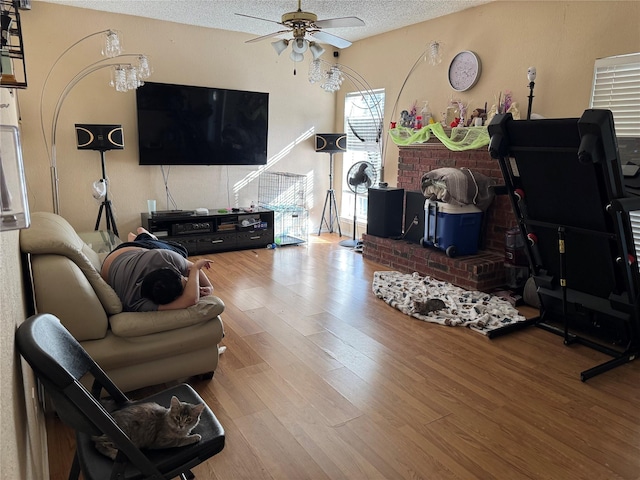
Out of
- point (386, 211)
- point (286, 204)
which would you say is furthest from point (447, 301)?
point (286, 204)

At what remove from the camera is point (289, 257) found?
5.48 meters

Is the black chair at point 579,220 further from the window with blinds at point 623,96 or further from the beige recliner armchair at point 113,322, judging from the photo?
the beige recliner armchair at point 113,322

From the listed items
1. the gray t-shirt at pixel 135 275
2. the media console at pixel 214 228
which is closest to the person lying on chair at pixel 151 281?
the gray t-shirt at pixel 135 275

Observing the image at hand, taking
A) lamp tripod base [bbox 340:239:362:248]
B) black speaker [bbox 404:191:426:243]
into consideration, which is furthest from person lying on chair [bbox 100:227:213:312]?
lamp tripod base [bbox 340:239:362:248]

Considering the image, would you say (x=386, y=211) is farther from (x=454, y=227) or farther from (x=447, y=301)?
(x=447, y=301)

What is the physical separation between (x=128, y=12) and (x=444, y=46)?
355 centimetres

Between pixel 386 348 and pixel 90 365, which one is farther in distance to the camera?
pixel 386 348

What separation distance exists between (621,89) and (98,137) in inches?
190

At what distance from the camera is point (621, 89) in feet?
11.6

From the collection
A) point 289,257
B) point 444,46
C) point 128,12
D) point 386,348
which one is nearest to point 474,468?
point 386,348

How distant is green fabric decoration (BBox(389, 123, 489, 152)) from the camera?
434cm

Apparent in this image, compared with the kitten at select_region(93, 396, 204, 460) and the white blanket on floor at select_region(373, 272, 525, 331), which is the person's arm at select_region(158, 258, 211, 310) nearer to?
the kitten at select_region(93, 396, 204, 460)

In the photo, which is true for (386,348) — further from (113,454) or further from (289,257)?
(289,257)

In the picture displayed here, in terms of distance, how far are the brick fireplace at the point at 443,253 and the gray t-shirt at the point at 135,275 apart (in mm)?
2756
